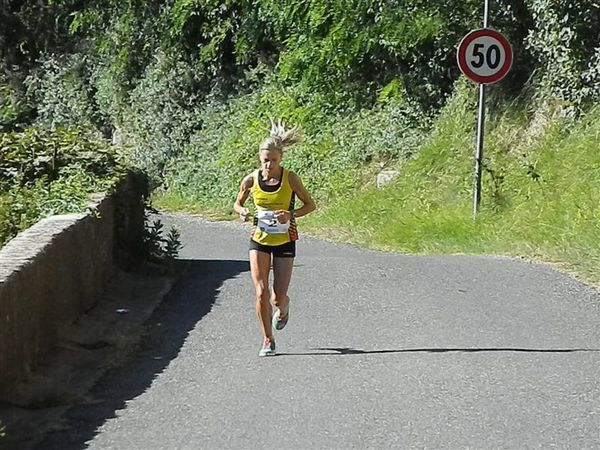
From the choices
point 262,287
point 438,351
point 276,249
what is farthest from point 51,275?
point 438,351

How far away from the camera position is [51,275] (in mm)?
8930

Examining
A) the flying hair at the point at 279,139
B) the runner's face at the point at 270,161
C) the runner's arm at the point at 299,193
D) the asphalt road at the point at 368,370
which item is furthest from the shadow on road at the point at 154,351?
the flying hair at the point at 279,139

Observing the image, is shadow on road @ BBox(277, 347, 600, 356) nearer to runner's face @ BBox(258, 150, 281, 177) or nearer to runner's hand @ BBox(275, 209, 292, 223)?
runner's hand @ BBox(275, 209, 292, 223)

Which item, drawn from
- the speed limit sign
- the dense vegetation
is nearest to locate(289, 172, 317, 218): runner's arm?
the dense vegetation

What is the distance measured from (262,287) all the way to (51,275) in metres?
1.56

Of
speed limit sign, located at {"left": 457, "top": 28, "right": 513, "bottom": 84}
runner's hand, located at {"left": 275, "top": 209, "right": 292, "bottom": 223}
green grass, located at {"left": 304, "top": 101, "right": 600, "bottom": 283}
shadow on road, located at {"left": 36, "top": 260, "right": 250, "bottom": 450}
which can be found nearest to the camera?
shadow on road, located at {"left": 36, "top": 260, "right": 250, "bottom": 450}

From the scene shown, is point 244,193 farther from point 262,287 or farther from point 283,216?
point 262,287

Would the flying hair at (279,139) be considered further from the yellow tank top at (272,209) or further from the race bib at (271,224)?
the race bib at (271,224)

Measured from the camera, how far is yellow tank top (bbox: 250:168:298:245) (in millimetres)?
9078

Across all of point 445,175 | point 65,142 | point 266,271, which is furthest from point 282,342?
point 445,175

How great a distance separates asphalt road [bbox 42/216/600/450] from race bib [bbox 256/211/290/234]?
3.13 ft

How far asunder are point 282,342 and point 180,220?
1508 cm

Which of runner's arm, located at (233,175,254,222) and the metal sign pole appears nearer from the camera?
runner's arm, located at (233,175,254,222)

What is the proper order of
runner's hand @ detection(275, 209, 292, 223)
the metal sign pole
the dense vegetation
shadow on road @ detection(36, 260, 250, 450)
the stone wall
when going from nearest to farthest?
1. shadow on road @ detection(36, 260, 250, 450)
2. the stone wall
3. runner's hand @ detection(275, 209, 292, 223)
4. the metal sign pole
5. the dense vegetation
